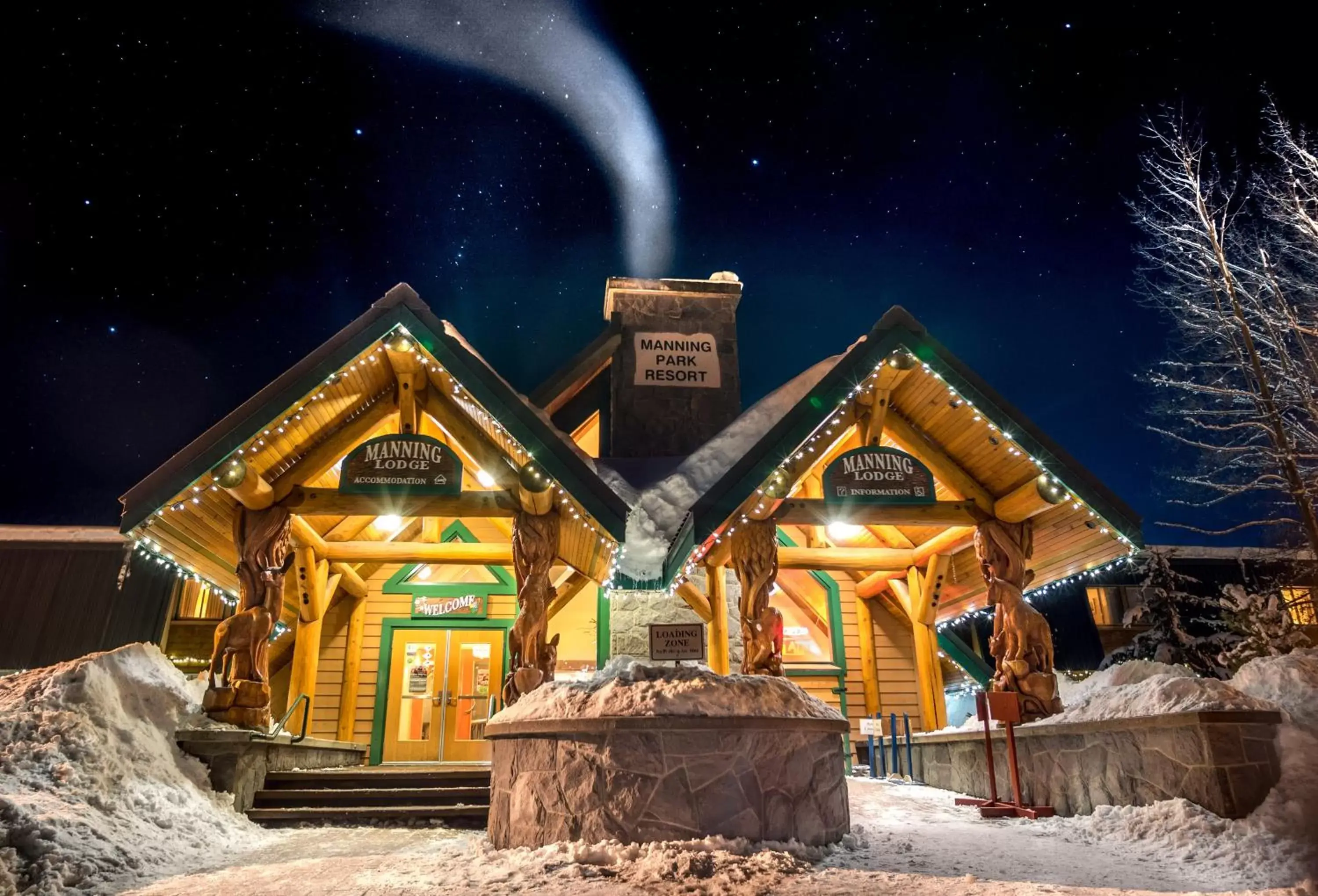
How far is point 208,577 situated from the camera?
11.5 meters

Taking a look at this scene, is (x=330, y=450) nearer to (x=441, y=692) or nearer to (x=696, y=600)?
(x=441, y=692)

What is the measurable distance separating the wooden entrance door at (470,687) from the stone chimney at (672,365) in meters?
4.32

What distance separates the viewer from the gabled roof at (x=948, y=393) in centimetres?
939

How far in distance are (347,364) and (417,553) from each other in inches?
159

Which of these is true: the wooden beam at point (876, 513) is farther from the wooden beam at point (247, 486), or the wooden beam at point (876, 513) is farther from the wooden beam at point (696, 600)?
the wooden beam at point (247, 486)

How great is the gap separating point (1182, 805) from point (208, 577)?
1189 cm

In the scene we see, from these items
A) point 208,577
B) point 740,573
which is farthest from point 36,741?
point 740,573

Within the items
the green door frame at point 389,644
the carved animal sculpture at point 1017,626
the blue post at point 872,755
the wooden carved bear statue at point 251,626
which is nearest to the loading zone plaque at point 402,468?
the wooden carved bear statue at point 251,626

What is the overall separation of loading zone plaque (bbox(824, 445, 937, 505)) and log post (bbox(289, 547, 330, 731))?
801cm

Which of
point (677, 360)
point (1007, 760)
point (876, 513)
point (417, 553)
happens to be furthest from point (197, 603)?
point (1007, 760)

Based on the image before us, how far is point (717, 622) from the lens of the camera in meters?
13.1

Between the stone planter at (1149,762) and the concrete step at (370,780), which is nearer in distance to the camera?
the stone planter at (1149,762)

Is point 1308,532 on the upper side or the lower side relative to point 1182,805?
upper

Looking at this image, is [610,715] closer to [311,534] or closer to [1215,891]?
[1215,891]
